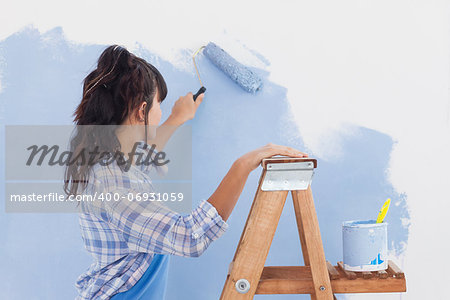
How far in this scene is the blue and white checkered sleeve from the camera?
860 mm

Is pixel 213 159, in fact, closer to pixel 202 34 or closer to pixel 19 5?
pixel 202 34

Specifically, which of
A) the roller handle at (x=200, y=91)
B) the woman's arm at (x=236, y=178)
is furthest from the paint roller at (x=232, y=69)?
the woman's arm at (x=236, y=178)

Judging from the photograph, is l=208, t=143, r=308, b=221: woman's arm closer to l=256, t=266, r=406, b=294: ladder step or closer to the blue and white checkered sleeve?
the blue and white checkered sleeve

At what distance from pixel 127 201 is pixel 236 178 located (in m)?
0.22

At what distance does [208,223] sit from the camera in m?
0.86

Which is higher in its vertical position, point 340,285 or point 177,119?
point 177,119

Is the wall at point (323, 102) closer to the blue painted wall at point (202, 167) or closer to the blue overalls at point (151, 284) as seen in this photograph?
the blue painted wall at point (202, 167)

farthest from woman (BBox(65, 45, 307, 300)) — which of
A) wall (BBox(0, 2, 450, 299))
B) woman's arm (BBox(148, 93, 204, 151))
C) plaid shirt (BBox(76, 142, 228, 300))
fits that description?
wall (BBox(0, 2, 450, 299))

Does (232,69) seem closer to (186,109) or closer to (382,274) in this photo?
(186,109)

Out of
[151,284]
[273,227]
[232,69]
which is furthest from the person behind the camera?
[232,69]

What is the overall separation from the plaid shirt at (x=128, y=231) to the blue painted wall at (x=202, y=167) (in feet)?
1.06

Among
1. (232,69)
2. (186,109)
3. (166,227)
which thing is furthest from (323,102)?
(166,227)

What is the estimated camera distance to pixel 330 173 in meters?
1.30

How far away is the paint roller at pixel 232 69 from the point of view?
1272 millimetres
